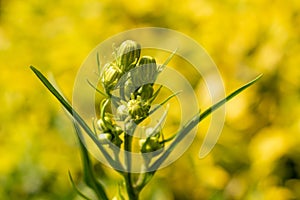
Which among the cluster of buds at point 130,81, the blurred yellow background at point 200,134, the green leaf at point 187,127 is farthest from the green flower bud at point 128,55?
the blurred yellow background at point 200,134

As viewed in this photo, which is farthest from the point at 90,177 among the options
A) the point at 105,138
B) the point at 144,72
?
the point at 144,72

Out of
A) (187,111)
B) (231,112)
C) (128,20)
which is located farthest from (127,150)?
(128,20)

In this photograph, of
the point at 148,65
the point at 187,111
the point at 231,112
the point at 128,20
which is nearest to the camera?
the point at 148,65

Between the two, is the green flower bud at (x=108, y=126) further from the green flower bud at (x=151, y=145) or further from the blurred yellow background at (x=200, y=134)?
the blurred yellow background at (x=200, y=134)

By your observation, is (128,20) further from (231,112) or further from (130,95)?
(130,95)

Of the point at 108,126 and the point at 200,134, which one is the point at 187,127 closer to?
the point at 108,126

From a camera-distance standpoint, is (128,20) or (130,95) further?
(128,20)
